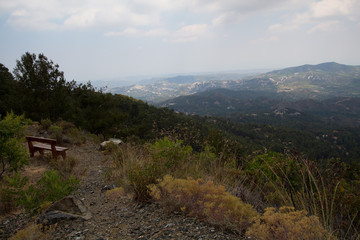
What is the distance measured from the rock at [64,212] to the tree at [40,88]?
9546 millimetres

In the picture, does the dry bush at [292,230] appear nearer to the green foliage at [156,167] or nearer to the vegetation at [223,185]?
the vegetation at [223,185]

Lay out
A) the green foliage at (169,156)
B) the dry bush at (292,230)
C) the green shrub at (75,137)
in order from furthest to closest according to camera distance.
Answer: the green shrub at (75,137) → the green foliage at (169,156) → the dry bush at (292,230)

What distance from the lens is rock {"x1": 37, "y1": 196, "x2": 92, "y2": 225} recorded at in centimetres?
248

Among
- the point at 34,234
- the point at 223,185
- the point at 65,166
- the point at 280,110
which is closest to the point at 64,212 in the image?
the point at 34,234

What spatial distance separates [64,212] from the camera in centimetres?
258

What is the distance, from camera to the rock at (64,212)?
2.48m

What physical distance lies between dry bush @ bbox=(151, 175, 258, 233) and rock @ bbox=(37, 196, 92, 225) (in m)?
0.94

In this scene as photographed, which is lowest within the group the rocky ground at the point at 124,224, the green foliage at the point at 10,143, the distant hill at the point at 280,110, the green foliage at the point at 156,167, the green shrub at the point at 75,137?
the distant hill at the point at 280,110

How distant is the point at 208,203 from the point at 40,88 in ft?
37.8

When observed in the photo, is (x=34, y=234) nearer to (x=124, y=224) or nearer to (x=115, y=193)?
(x=124, y=224)

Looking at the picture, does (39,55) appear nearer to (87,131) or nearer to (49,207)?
(87,131)

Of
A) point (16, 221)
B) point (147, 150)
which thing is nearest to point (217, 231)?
point (16, 221)

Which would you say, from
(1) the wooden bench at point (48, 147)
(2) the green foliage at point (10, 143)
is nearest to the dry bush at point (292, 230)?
(2) the green foliage at point (10, 143)

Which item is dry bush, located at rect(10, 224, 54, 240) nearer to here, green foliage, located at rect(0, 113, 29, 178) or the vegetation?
the vegetation
